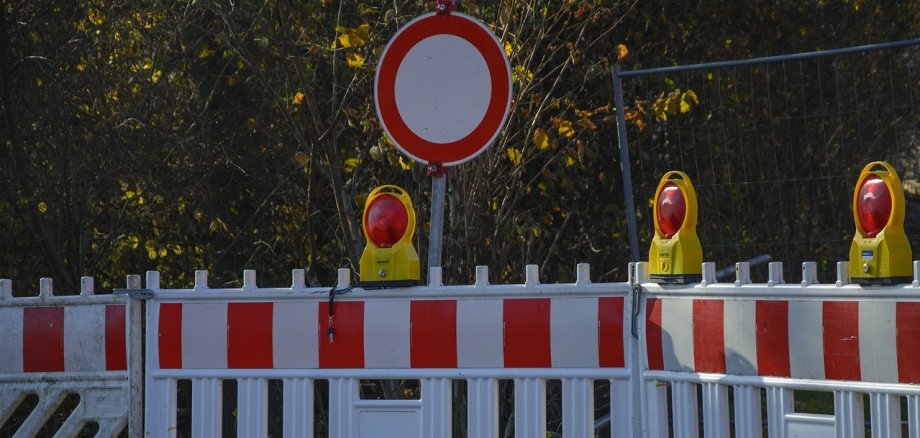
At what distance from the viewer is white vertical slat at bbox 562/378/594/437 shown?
498 cm

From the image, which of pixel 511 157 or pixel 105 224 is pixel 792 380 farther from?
pixel 105 224

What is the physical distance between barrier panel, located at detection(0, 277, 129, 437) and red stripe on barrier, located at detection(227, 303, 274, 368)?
461mm

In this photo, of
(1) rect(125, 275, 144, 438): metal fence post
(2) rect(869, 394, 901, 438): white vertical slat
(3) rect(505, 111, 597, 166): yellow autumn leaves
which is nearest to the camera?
(2) rect(869, 394, 901, 438): white vertical slat

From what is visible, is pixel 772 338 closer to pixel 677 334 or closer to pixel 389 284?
pixel 677 334

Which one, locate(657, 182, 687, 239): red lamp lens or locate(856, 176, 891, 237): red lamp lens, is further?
locate(657, 182, 687, 239): red lamp lens

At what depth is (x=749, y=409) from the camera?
4645mm

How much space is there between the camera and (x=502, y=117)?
5.19 meters

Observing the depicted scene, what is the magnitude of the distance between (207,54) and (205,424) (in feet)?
14.2

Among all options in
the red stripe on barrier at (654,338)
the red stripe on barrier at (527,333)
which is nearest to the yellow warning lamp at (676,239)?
the red stripe on barrier at (654,338)

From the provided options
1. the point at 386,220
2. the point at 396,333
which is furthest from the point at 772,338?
the point at 386,220

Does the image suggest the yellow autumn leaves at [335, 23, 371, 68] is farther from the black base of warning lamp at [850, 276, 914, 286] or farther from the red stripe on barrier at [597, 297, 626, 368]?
the black base of warning lamp at [850, 276, 914, 286]

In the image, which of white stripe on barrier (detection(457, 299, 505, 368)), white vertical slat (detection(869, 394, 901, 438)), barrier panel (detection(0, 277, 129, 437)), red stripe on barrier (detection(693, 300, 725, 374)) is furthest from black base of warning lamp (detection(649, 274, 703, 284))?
barrier panel (detection(0, 277, 129, 437))

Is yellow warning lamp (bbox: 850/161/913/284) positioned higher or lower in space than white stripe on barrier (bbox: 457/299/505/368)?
higher

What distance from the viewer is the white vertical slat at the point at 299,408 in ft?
17.1
